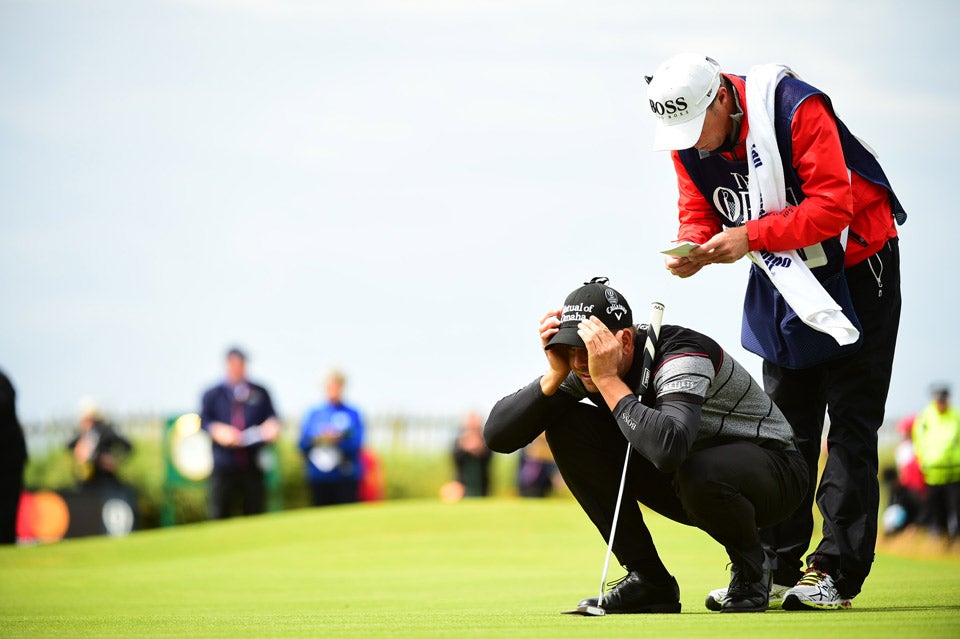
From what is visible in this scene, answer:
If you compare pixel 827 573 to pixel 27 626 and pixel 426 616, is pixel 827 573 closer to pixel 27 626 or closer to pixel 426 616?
pixel 426 616

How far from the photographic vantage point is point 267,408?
14141 millimetres

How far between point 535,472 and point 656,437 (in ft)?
48.9

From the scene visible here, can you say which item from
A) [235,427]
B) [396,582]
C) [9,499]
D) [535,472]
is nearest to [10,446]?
[9,499]

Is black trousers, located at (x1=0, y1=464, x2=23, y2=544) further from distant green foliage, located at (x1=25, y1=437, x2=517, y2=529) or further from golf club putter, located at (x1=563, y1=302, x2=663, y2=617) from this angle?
golf club putter, located at (x1=563, y1=302, x2=663, y2=617)

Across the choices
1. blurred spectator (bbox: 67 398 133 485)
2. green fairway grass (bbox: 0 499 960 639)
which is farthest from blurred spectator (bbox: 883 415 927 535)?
blurred spectator (bbox: 67 398 133 485)

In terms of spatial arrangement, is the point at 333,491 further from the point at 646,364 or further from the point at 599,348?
the point at 599,348

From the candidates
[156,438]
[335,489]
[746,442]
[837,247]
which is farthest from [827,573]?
[156,438]

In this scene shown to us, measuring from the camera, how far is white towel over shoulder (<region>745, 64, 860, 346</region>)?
4789mm

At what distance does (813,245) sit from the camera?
4.84m

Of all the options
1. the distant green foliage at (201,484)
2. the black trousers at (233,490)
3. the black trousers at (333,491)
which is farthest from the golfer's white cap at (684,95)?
the distant green foliage at (201,484)

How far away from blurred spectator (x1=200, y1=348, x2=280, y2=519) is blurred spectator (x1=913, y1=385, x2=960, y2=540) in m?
8.07

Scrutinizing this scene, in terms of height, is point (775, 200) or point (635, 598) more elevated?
point (775, 200)

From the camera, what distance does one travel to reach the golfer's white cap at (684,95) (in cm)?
481

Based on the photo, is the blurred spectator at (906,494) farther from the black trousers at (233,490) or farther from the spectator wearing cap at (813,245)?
the spectator wearing cap at (813,245)
